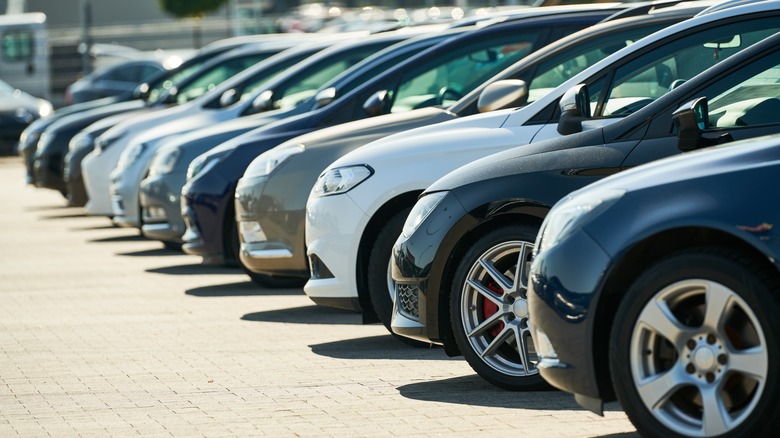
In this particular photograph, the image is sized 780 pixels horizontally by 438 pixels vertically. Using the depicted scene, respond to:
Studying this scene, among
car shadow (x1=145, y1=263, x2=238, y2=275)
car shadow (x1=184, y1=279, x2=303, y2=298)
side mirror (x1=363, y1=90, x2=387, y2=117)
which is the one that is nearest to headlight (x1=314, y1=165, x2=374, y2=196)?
side mirror (x1=363, y1=90, x2=387, y2=117)

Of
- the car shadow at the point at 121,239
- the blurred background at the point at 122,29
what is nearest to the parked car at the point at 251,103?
the car shadow at the point at 121,239

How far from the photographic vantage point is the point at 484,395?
22.2ft

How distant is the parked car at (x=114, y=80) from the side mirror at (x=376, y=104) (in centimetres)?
2438

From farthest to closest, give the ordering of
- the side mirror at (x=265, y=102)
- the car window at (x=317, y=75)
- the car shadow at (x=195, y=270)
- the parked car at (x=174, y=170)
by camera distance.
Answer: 1. the side mirror at (x=265, y=102)
2. the car window at (x=317, y=75)
3. the car shadow at (x=195, y=270)
4. the parked car at (x=174, y=170)

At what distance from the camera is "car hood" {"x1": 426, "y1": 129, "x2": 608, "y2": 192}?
6469mm

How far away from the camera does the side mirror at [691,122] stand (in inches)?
233

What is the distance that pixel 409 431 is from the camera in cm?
604

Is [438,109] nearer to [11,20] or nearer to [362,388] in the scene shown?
[362,388]

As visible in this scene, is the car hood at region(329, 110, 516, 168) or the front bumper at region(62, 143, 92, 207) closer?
the car hood at region(329, 110, 516, 168)

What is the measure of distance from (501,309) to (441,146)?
1.45 metres

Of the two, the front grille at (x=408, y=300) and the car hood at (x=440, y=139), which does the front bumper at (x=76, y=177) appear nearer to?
the car hood at (x=440, y=139)

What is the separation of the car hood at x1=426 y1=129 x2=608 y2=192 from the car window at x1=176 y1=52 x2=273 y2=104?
10.5 meters

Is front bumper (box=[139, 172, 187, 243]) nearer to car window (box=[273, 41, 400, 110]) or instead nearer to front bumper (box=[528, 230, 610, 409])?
car window (box=[273, 41, 400, 110])

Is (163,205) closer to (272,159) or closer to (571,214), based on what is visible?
(272,159)
